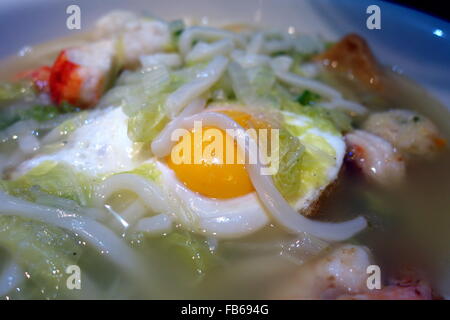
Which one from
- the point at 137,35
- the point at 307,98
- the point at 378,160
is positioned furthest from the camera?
the point at 137,35

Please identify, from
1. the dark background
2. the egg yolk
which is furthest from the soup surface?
the dark background

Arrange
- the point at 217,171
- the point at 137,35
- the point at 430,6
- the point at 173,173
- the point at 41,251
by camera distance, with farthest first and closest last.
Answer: the point at 430,6 → the point at 137,35 → the point at 173,173 → the point at 217,171 → the point at 41,251

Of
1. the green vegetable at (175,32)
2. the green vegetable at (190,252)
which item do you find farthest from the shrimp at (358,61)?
the green vegetable at (190,252)

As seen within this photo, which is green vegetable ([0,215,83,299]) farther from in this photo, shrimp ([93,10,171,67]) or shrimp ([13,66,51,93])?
shrimp ([93,10,171,67])

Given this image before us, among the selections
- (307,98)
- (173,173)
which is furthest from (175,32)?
(173,173)

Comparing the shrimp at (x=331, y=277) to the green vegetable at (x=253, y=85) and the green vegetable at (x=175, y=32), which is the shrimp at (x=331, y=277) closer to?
the green vegetable at (x=253, y=85)

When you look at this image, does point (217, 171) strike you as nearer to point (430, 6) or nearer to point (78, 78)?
point (78, 78)
